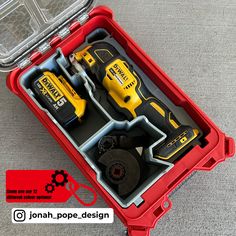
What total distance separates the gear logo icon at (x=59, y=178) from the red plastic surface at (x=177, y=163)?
0.14 m

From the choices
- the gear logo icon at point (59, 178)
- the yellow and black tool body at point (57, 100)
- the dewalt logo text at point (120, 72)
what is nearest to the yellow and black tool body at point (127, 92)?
the dewalt logo text at point (120, 72)

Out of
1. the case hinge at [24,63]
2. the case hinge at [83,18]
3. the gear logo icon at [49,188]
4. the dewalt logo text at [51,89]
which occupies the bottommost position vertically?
the gear logo icon at [49,188]

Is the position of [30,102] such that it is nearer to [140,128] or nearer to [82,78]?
[82,78]

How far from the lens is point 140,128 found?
3.60 feet

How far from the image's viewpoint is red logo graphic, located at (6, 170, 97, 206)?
113 centimetres

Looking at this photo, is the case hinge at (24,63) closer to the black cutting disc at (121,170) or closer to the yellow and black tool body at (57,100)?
the yellow and black tool body at (57,100)

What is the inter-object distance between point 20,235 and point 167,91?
0.61 meters

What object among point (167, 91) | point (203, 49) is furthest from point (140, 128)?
point (203, 49)

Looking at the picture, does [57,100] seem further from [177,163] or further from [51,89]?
[177,163]

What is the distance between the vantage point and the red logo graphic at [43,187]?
113 centimetres

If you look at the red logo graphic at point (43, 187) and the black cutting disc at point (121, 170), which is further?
the red logo graphic at point (43, 187)

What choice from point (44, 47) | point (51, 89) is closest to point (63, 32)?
point (44, 47)

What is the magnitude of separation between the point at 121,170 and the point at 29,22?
1.64ft

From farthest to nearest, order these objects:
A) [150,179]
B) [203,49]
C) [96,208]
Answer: [203,49] → [96,208] → [150,179]
